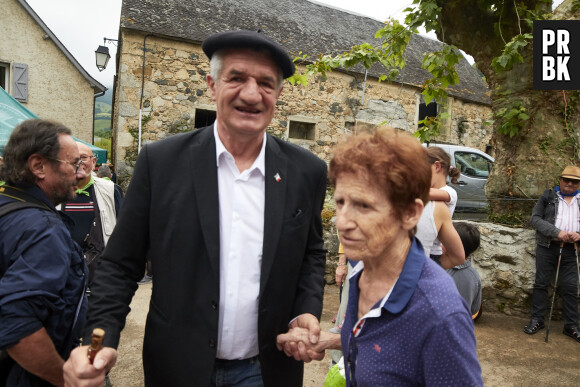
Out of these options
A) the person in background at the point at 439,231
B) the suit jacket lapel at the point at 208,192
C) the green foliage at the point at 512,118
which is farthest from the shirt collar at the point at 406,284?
the green foliage at the point at 512,118

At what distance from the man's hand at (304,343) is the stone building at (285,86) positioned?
6.95 metres

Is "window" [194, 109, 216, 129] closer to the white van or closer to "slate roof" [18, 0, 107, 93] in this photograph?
"slate roof" [18, 0, 107, 93]

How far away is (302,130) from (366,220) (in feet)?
38.6

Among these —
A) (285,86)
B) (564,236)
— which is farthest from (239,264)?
(285,86)

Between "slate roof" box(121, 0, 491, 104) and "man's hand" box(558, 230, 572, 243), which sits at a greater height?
"slate roof" box(121, 0, 491, 104)

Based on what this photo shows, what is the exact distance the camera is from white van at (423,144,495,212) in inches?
388

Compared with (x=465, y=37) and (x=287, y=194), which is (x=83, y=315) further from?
(x=465, y=37)

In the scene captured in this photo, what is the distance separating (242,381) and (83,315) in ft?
2.58

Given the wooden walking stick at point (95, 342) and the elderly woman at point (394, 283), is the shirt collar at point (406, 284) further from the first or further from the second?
the wooden walking stick at point (95, 342)

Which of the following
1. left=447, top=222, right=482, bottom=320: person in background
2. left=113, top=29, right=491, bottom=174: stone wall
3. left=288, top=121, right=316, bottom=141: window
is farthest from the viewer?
left=288, top=121, right=316, bottom=141: window

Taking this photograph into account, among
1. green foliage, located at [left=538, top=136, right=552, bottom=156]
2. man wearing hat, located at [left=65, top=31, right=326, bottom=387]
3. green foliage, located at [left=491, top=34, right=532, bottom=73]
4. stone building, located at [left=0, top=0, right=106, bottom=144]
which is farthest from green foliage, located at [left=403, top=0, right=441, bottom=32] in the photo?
stone building, located at [left=0, top=0, right=106, bottom=144]

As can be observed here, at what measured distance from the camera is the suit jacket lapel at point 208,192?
1.44m

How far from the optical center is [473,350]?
1.07m

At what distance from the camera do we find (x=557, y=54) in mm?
4801
